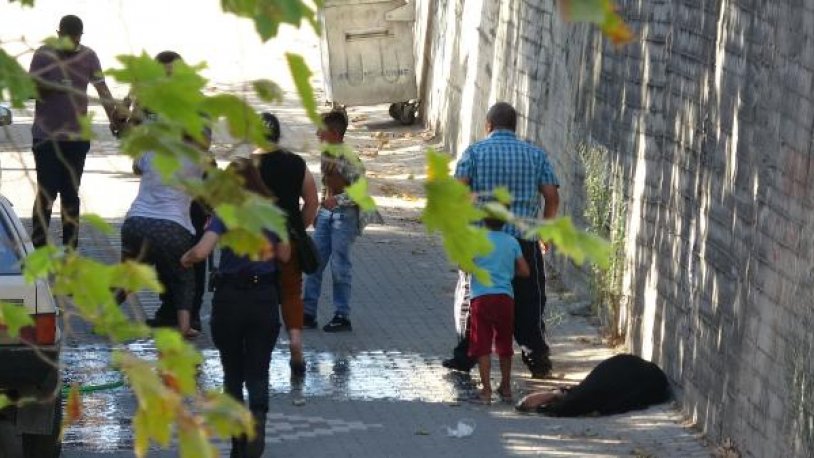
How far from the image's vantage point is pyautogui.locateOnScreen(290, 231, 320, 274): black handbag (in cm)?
1062

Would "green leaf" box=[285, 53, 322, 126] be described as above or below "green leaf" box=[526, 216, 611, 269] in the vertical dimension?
above

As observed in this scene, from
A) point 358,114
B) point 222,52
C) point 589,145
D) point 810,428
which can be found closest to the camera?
point 810,428

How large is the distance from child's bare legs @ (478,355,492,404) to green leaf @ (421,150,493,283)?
7117mm

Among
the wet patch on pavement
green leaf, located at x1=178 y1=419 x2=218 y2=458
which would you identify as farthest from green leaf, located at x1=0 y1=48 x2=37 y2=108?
the wet patch on pavement

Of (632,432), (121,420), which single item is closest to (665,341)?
(632,432)

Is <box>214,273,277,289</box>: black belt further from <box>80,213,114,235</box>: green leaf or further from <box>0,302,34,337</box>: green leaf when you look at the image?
<box>80,213,114,235</box>: green leaf

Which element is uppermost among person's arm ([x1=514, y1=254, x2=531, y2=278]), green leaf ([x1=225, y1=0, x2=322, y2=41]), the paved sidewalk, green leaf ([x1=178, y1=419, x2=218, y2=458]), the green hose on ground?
green leaf ([x1=225, y1=0, x2=322, y2=41])

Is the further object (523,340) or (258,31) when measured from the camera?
(523,340)

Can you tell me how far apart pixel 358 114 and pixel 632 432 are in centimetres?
1423

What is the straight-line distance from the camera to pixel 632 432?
1028 cm

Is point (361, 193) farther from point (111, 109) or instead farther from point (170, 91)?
point (111, 109)

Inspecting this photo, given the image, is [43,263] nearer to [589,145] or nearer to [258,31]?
[258,31]

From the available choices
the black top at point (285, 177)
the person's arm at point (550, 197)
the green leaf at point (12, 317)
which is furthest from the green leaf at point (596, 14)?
the person's arm at point (550, 197)

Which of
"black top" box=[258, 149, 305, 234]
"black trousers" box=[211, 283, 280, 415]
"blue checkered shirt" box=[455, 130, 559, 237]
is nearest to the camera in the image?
"black trousers" box=[211, 283, 280, 415]
